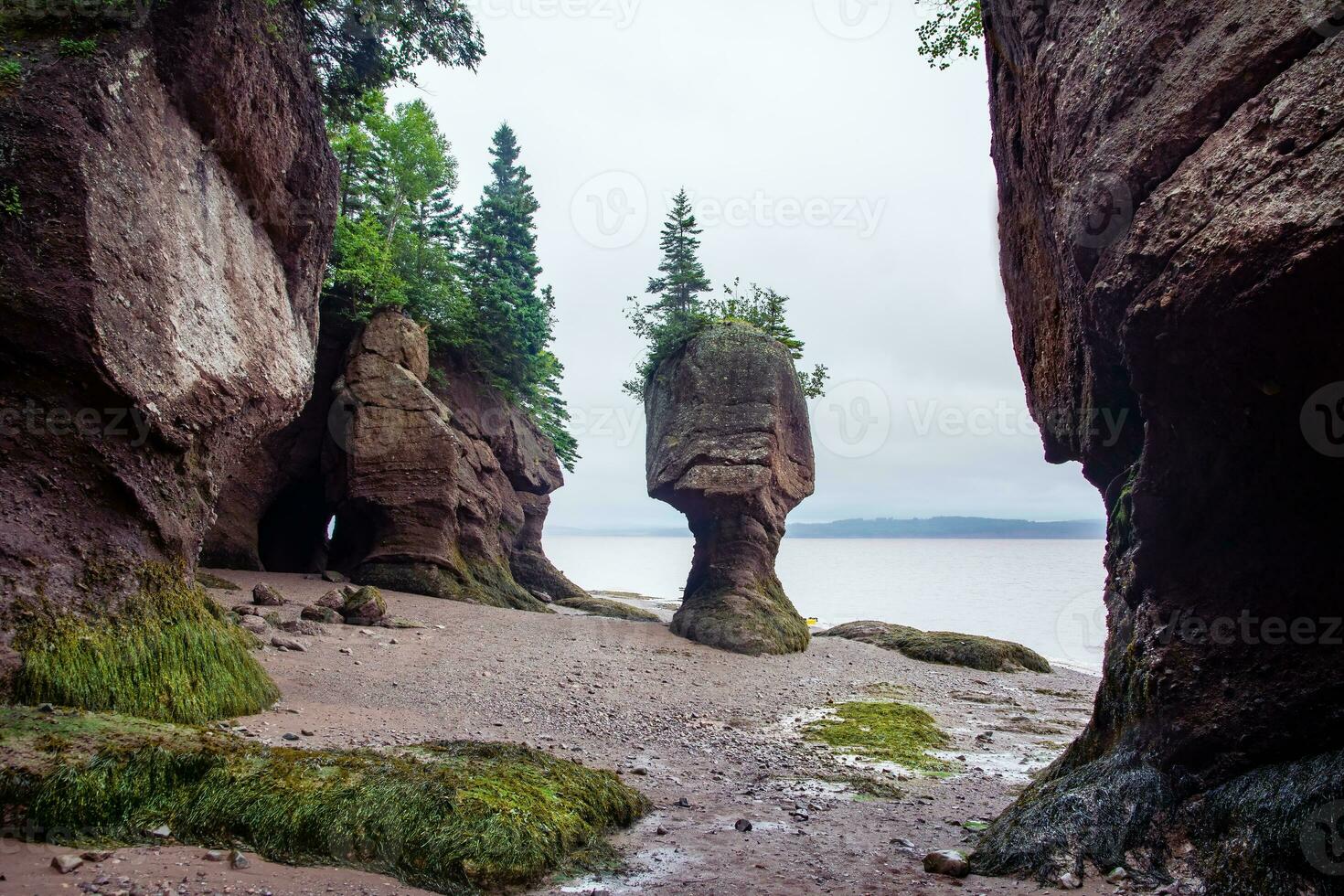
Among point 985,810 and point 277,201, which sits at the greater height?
point 277,201

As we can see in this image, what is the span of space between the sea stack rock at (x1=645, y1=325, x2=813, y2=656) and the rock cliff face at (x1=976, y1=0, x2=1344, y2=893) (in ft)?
45.2

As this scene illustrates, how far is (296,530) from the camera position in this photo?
2402cm

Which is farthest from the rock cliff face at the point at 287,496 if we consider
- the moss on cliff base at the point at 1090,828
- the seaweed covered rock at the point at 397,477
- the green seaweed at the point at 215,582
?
the moss on cliff base at the point at 1090,828

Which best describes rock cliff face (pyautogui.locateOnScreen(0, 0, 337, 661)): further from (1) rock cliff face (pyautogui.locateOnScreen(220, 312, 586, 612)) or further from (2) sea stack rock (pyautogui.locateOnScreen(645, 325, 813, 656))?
(2) sea stack rock (pyautogui.locateOnScreen(645, 325, 813, 656))

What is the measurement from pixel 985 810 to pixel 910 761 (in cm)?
207

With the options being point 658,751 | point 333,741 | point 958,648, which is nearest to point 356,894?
point 333,741

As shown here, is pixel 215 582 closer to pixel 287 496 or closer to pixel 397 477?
pixel 397 477

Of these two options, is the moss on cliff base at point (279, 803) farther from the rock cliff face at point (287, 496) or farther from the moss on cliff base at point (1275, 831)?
the rock cliff face at point (287, 496)

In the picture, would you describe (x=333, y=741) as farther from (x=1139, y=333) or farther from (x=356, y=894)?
(x=1139, y=333)

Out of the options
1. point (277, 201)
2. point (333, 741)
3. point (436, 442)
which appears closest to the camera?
point (333, 741)

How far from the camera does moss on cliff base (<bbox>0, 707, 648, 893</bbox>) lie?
4652mm

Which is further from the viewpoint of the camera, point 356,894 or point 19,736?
point 19,736

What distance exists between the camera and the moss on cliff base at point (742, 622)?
18.5m

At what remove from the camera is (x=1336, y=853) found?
4203 mm
